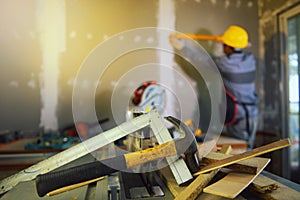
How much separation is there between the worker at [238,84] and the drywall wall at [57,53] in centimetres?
34

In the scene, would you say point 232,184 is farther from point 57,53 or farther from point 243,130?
point 57,53

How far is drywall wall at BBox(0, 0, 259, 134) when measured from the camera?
6.51ft

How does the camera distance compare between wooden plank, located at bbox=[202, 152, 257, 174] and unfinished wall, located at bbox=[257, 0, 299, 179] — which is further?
unfinished wall, located at bbox=[257, 0, 299, 179]

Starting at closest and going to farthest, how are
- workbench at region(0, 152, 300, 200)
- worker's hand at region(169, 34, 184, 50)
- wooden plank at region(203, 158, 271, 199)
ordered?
wooden plank at region(203, 158, 271, 199) → workbench at region(0, 152, 300, 200) → worker's hand at region(169, 34, 184, 50)

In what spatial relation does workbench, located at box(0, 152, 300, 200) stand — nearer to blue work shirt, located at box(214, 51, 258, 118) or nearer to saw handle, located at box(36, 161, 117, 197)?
saw handle, located at box(36, 161, 117, 197)

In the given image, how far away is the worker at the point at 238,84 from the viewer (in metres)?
1.97

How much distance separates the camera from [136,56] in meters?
2.20

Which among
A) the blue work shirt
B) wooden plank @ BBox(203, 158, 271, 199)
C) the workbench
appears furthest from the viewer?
the blue work shirt

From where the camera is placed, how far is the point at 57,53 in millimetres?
2047

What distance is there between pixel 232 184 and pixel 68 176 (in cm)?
45

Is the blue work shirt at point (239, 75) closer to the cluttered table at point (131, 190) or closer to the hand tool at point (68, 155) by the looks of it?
the cluttered table at point (131, 190)

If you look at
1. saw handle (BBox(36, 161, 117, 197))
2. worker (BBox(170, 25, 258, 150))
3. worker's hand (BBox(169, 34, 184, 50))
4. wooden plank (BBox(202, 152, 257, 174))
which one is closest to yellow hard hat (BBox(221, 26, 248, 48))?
worker (BBox(170, 25, 258, 150))

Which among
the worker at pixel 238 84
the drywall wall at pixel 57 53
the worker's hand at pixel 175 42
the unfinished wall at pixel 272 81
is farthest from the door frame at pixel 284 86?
the worker's hand at pixel 175 42

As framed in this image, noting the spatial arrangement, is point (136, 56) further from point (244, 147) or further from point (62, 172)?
point (62, 172)
